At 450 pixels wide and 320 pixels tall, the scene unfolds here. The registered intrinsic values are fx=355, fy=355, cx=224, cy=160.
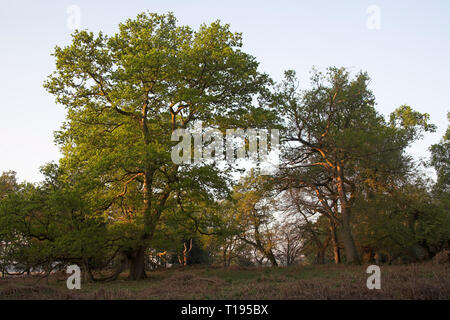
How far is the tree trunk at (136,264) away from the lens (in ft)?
62.1

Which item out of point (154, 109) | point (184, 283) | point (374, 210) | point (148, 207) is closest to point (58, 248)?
point (148, 207)

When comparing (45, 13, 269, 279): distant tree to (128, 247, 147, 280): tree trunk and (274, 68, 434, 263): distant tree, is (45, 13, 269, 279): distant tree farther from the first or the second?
(274, 68, 434, 263): distant tree

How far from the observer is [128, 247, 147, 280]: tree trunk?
62.1ft

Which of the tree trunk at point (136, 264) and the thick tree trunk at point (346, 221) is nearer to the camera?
the tree trunk at point (136, 264)

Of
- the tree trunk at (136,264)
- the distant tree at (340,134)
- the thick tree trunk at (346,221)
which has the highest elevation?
the distant tree at (340,134)

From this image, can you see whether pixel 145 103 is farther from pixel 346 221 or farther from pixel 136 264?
pixel 346 221

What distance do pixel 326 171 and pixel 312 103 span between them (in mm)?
5558

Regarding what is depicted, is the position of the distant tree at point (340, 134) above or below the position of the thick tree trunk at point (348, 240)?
above

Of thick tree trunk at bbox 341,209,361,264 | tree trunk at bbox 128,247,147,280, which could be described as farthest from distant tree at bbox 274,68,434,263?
tree trunk at bbox 128,247,147,280

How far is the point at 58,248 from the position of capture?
15.4 meters

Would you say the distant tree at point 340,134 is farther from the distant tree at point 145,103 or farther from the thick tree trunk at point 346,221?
the distant tree at point 145,103

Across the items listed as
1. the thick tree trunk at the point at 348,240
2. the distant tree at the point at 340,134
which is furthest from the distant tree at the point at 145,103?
the thick tree trunk at the point at 348,240
